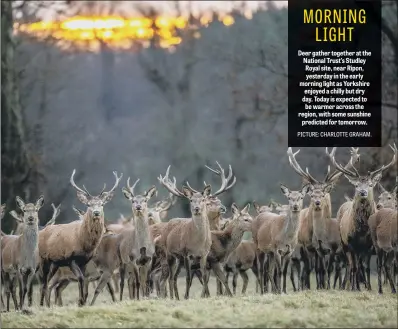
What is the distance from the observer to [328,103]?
1055 centimetres

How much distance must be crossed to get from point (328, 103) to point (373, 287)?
6.18 feet

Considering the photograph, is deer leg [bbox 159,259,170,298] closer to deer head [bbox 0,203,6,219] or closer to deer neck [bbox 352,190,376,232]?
deer head [bbox 0,203,6,219]

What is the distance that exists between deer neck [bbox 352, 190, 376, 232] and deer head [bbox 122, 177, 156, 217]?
2042 mm

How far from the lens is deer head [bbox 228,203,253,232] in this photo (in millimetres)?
11438

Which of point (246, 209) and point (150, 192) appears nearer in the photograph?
point (150, 192)

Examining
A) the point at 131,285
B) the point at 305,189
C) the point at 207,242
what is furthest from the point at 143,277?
the point at 305,189

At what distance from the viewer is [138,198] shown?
10.9 m

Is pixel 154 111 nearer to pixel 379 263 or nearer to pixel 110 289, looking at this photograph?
pixel 110 289

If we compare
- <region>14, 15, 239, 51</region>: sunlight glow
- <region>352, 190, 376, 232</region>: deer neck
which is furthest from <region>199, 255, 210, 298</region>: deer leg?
<region>14, 15, 239, 51</region>: sunlight glow

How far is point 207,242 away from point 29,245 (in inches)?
70.4

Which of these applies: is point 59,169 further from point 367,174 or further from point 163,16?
point 367,174

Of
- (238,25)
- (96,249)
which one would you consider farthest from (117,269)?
(238,25)

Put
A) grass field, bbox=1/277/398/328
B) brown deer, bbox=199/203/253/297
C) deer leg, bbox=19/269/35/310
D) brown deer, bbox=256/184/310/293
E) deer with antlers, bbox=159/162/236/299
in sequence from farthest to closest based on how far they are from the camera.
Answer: brown deer, bbox=199/203/253/297, brown deer, bbox=256/184/310/293, deer with antlers, bbox=159/162/236/299, deer leg, bbox=19/269/35/310, grass field, bbox=1/277/398/328

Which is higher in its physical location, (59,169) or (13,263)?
(59,169)
